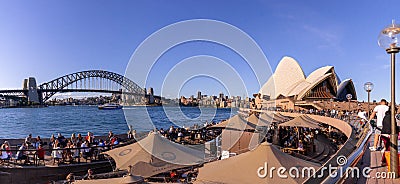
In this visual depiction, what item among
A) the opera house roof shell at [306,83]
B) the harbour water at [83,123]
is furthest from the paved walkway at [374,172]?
the opera house roof shell at [306,83]

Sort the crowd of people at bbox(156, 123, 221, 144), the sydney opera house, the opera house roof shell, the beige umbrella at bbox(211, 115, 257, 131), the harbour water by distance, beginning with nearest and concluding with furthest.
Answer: the crowd of people at bbox(156, 123, 221, 144), the beige umbrella at bbox(211, 115, 257, 131), the harbour water, the sydney opera house, the opera house roof shell

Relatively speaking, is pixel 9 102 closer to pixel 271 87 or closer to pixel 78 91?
pixel 78 91

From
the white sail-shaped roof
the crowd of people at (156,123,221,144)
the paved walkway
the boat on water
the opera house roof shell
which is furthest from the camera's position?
the boat on water

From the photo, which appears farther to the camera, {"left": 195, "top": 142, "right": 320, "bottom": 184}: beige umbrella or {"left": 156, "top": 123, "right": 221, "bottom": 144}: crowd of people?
{"left": 156, "top": 123, "right": 221, "bottom": 144}: crowd of people

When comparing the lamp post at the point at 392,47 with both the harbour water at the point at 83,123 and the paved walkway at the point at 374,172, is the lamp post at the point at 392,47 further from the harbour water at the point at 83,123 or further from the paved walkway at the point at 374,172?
the harbour water at the point at 83,123

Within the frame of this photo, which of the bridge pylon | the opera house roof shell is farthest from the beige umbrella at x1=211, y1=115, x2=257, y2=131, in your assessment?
the bridge pylon

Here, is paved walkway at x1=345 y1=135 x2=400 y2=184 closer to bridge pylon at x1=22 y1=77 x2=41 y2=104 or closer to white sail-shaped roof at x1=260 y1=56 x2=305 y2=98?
white sail-shaped roof at x1=260 y1=56 x2=305 y2=98
